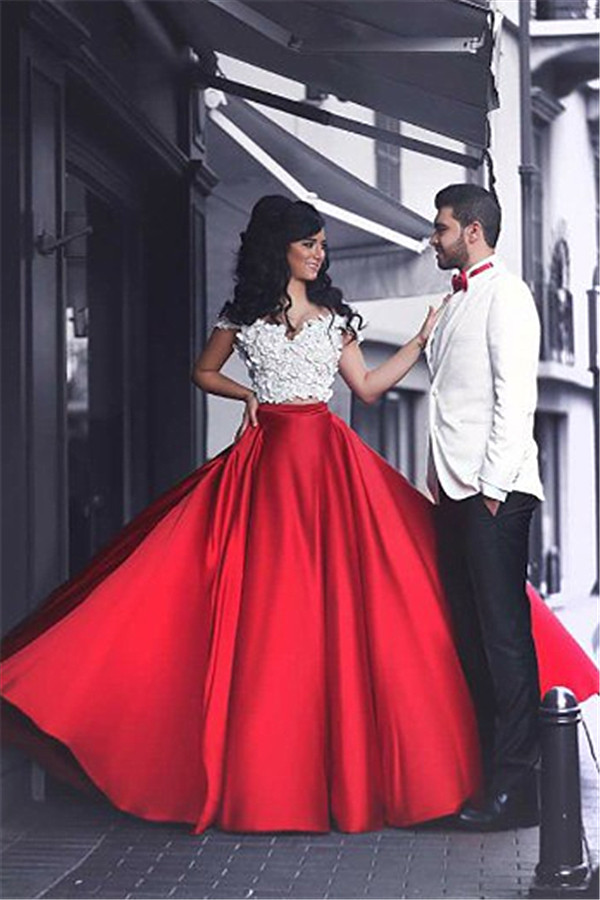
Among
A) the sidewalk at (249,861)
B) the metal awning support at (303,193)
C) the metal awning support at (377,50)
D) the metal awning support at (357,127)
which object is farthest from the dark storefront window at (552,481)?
the sidewalk at (249,861)

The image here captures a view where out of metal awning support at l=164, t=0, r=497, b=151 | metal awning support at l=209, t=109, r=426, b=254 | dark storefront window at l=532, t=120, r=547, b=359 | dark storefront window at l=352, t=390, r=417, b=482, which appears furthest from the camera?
dark storefront window at l=532, t=120, r=547, b=359

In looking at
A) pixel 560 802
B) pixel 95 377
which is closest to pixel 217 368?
pixel 560 802

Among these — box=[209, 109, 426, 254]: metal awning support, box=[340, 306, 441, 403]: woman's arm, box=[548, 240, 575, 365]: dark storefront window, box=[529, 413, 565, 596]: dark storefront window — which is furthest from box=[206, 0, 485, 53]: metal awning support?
box=[548, 240, 575, 365]: dark storefront window

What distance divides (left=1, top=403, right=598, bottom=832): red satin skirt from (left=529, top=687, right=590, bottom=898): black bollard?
91 centimetres

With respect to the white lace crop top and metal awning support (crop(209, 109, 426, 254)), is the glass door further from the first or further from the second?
the white lace crop top

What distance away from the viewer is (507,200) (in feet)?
75.0

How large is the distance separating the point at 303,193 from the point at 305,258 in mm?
3657

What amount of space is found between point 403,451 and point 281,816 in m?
15.3

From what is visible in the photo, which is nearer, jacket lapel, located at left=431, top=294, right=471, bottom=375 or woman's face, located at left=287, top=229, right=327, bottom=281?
jacket lapel, located at left=431, top=294, right=471, bottom=375

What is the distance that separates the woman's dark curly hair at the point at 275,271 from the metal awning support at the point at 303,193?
310 centimetres

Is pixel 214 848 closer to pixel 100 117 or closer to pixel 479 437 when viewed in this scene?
pixel 479 437

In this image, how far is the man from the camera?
20.8ft

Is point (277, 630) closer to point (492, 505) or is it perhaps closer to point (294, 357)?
point (492, 505)

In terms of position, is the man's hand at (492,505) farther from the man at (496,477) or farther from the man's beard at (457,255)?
the man's beard at (457,255)
